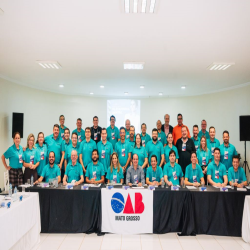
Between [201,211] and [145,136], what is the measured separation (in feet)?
8.89

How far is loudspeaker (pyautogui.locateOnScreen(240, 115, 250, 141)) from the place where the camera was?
7859mm

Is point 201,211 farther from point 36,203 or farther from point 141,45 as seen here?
point 141,45

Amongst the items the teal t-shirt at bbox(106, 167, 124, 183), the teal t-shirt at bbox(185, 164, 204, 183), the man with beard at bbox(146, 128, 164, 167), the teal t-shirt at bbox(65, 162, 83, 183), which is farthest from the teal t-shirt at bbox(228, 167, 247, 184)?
the teal t-shirt at bbox(65, 162, 83, 183)

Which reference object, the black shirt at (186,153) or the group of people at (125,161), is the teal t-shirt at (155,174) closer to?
the group of people at (125,161)

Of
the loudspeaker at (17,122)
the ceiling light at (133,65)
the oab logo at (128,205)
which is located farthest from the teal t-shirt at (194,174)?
the loudspeaker at (17,122)

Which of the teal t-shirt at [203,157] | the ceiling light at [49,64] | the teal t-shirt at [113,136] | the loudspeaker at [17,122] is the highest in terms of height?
the ceiling light at [49,64]

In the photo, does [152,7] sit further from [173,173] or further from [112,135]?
[112,135]

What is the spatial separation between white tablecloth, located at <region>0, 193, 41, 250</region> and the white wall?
4.16 metres

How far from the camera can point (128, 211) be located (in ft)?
14.7

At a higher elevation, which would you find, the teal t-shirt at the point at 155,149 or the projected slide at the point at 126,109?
the projected slide at the point at 126,109

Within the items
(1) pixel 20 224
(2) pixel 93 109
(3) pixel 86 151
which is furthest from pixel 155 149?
(2) pixel 93 109

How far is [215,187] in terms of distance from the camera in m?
4.70

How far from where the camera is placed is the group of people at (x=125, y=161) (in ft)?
17.1

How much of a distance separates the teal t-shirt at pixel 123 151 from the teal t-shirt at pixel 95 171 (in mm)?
735
